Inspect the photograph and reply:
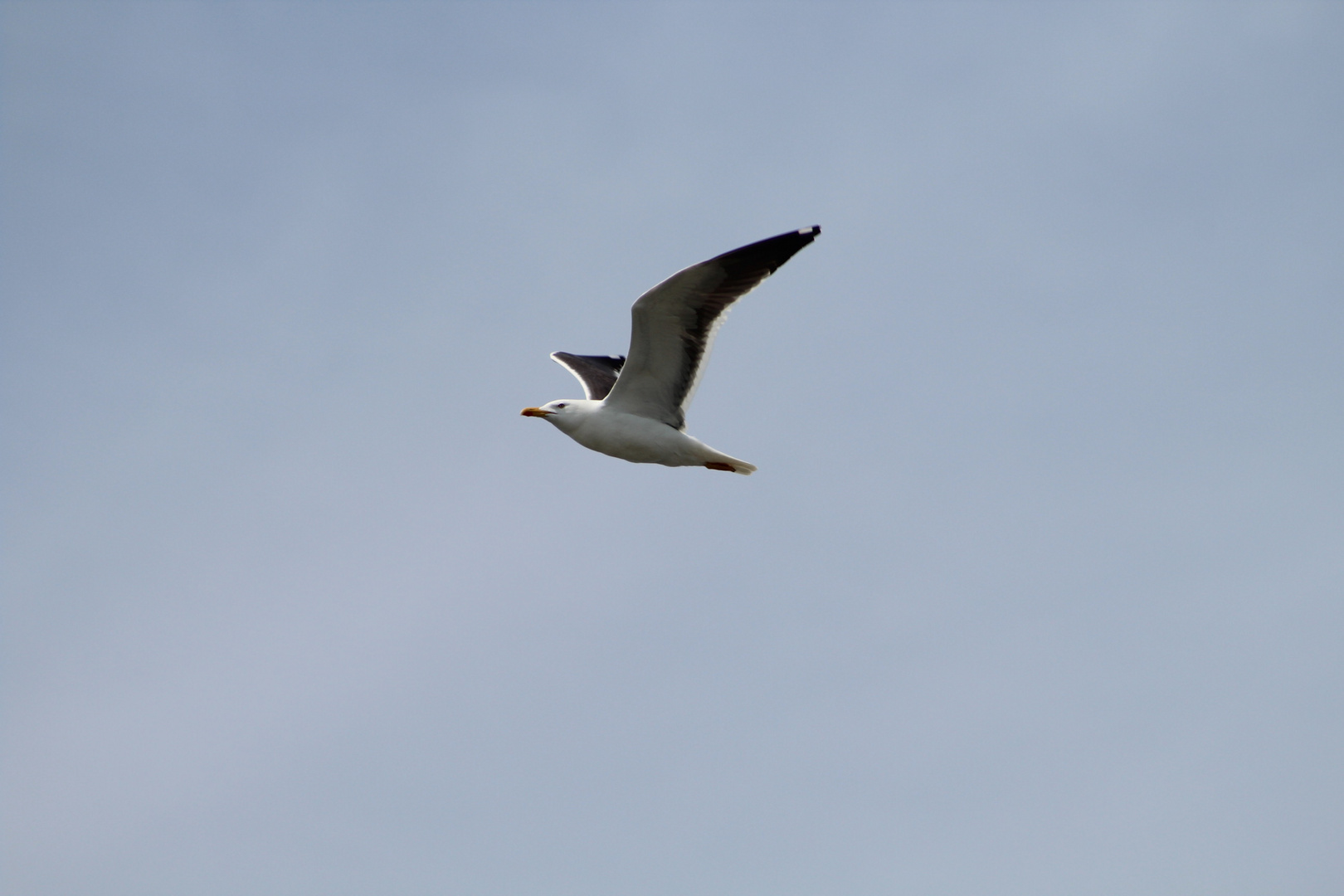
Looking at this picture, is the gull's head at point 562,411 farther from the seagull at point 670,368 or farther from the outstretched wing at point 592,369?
the outstretched wing at point 592,369

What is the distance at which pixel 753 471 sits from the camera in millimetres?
12766

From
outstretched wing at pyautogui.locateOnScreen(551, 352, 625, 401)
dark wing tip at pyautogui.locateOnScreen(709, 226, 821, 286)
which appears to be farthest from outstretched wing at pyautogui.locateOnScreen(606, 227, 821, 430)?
outstretched wing at pyautogui.locateOnScreen(551, 352, 625, 401)

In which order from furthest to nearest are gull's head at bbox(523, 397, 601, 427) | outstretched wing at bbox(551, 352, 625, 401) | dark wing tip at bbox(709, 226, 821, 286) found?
outstretched wing at bbox(551, 352, 625, 401) → gull's head at bbox(523, 397, 601, 427) → dark wing tip at bbox(709, 226, 821, 286)

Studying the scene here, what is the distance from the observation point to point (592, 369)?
51.5ft

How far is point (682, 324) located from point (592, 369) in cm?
Result: 454

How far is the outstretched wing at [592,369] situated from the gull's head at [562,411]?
158 centimetres

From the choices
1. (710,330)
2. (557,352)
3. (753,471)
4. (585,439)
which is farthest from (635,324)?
(557,352)

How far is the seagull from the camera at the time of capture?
10.7 metres

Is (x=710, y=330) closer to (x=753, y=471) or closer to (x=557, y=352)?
(x=753, y=471)

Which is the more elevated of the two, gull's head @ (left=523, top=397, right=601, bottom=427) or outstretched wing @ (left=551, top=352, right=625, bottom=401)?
outstretched wing @ (left=551, top=352, right=625, bottom=401)

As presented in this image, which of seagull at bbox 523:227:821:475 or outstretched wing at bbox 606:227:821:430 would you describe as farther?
seagull at bbox 523:227:821:475

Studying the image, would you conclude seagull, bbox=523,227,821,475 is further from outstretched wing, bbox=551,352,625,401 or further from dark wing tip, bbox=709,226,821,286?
outstretched wing, bbox=551,352,625,401

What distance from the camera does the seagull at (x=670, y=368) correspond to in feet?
35.1

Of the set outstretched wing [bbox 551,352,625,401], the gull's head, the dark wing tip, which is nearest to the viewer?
the dark wing tip
